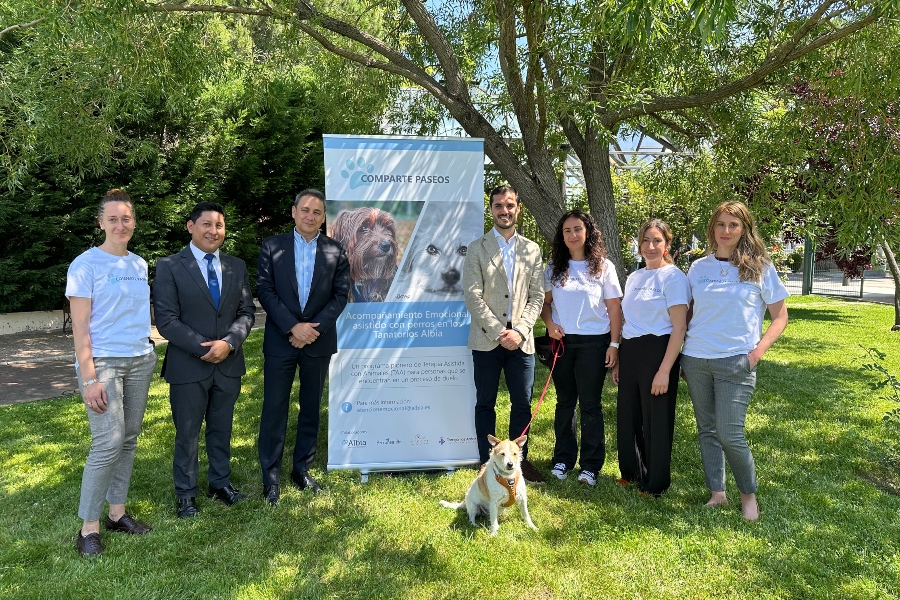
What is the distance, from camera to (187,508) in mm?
3896

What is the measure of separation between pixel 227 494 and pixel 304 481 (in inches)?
21.3

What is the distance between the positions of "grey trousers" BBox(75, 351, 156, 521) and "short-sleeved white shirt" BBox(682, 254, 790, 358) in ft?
11.2

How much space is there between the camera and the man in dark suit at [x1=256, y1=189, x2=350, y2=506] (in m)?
4.13

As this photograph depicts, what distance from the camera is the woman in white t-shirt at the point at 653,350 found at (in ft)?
12.8

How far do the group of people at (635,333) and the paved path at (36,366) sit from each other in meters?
6.63

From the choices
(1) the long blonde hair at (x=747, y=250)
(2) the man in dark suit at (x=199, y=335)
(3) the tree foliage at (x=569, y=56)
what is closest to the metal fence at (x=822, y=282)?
(3) the tree foliage at (x=569, y=56)

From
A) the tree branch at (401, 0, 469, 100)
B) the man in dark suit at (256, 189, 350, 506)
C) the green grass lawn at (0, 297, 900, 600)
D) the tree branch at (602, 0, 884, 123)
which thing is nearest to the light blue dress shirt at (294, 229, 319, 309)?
the man in dark suit at (256, 189, 350, 506)

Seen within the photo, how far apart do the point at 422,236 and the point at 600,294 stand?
1.46m

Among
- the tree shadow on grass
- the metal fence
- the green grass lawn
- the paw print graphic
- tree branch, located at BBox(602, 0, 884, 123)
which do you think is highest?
tree branch, located at BBox(602, 0, 884, 123)

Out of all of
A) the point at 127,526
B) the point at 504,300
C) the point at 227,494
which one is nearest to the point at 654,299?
the point at 504,300

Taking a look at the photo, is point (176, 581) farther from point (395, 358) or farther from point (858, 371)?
point (858, 371)

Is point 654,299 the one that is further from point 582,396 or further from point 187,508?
point 187,508

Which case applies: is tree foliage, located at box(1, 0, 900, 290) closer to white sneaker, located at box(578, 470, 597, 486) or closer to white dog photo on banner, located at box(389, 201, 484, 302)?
white dog photo on banner, located at box(389, 201, 484, 302)

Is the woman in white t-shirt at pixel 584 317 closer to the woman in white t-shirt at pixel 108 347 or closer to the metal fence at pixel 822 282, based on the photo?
the woman in white t-shirt at pixel 108 347
